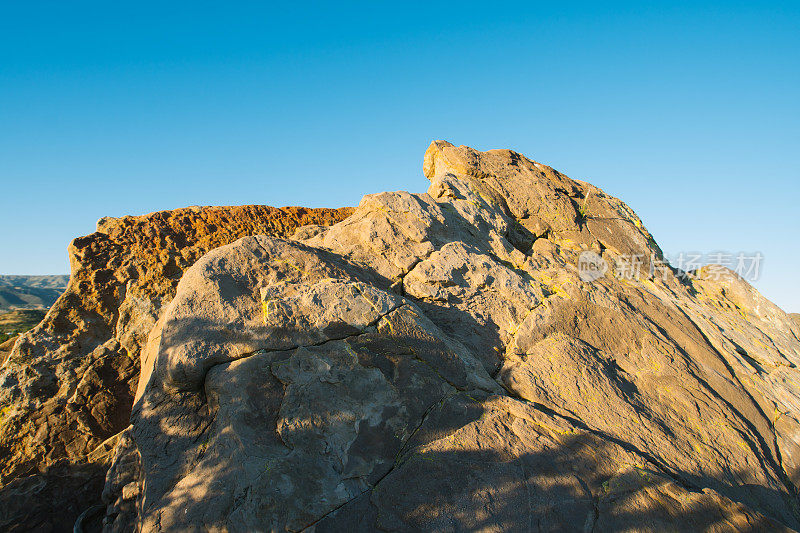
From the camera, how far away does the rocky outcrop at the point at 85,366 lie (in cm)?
455

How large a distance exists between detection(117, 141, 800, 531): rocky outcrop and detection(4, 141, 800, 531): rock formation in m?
0.02

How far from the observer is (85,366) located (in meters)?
5.73

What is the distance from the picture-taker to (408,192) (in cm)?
743

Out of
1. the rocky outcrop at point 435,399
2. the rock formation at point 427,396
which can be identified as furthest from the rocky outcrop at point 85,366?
the rocky outcrop at point 435,399

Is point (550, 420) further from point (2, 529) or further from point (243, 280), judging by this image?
point (2, 529)

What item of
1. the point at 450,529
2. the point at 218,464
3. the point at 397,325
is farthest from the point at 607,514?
the point at 218,464

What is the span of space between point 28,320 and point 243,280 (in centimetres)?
3718

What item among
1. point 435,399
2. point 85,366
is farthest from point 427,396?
point 85,366

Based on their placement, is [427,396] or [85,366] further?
[85,366]

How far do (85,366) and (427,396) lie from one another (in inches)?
177

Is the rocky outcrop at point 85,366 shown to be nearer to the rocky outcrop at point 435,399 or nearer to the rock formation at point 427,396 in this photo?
the rock formation at point 427,396

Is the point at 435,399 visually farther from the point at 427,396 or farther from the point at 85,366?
the point at 85,366

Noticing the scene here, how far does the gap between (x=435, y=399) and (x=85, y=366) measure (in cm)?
457

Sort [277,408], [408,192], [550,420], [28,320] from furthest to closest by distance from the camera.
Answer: [28,320], [408,192], [550,420], [277,408]
